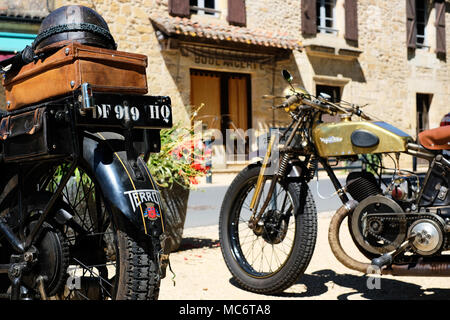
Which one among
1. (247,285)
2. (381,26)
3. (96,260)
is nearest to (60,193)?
(96,260)

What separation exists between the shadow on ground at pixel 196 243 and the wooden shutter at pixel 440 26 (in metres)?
15.5

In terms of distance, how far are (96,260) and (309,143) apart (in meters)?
1.82

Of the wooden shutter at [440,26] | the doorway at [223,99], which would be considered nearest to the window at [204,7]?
the doorway at [223,99]

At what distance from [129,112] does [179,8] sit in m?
11.1

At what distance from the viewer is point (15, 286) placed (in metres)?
2.31

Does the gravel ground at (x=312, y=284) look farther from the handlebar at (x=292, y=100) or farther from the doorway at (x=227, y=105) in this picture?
the doorway at (x=227, y=105)

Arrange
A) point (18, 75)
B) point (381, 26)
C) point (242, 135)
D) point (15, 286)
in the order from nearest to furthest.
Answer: point (15, 286)
point (18, 75)
point (242, 135)
point (381, 26)

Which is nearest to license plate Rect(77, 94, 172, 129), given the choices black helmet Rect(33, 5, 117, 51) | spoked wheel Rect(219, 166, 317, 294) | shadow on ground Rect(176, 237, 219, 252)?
black helmet Rect(33, 5, 117, 51)

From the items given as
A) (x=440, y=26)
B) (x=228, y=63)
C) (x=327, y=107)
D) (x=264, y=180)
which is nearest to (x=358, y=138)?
(x=327, y=107)

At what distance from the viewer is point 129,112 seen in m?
2.23

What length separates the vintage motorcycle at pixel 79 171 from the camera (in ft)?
6.77

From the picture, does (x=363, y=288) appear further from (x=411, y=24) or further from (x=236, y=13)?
(x=411, y=24)

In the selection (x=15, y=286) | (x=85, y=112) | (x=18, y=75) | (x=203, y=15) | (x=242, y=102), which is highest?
(x=203, y=15)

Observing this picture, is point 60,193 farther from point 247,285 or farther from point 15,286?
point 247,285
